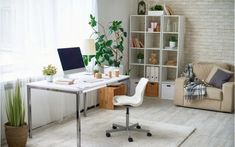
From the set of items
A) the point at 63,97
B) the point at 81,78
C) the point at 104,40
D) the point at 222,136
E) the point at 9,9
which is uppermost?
the point at 9,9

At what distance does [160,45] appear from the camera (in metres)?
7.04

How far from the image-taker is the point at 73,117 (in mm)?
5664

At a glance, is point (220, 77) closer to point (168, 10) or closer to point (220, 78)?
point (220, 78)

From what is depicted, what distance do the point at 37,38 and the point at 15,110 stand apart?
1204 mm

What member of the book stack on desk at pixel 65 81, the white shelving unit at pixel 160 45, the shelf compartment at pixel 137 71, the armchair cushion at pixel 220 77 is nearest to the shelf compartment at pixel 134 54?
the white shelving unit at pixel 160 45

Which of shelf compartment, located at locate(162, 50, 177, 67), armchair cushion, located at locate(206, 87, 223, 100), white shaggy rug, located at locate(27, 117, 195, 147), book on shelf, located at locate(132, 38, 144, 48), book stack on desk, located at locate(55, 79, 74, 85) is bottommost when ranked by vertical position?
white shaggy rug, located at locate(27, 117, 195, 147)

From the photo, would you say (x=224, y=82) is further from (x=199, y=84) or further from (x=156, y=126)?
(x=156, y=126)

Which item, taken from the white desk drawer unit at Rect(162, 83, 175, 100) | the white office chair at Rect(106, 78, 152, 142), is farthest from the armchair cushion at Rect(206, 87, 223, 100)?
the white office chair at Rect(106, 78, 152, 142)

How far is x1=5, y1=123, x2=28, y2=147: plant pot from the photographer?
4.14 metres

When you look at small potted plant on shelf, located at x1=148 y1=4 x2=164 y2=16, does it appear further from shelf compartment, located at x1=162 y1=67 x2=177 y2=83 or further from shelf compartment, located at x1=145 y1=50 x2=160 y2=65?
shelf compartment, located at x1=162 y1=67 x2=177 y2=83

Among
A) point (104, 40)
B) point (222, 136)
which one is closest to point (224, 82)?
point (222, 136)

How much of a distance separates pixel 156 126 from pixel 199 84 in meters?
1.46

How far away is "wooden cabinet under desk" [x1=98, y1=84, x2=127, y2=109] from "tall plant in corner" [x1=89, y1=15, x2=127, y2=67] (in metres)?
0.43

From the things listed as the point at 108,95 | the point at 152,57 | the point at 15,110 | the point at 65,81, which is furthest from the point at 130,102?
the point at 152,57
